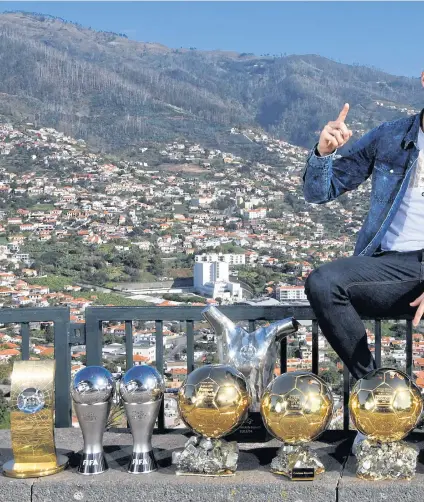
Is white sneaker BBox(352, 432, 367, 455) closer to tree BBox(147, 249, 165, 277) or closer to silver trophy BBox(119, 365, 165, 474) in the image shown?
silver trophy BBox(119, 365, 165, 474)

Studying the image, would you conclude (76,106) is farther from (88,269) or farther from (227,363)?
(227,363)

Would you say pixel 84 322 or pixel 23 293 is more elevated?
pixel 84 322

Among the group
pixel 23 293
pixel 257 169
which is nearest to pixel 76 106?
pixel 257 169

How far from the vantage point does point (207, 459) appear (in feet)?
8.87

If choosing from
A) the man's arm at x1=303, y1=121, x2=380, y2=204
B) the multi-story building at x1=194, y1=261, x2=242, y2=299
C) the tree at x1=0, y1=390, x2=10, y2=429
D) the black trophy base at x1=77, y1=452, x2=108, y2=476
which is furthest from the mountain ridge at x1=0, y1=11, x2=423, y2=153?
the black trophy base at x1=77, y1=452, x2=108, y2=476

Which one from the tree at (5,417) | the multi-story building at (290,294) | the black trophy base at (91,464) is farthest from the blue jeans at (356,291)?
the multi-story building at (290,294)

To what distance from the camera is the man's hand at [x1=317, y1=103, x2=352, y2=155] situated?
2824mm

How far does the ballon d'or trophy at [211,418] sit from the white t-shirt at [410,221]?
722 mm

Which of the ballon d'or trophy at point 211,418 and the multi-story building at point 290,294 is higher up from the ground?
the ballon d'or trophy at point 211,418

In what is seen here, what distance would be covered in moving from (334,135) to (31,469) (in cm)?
149

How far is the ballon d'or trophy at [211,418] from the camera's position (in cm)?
270

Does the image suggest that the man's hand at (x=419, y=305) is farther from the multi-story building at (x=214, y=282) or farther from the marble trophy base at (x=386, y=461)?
the multi-story building at (x=214, y=282)

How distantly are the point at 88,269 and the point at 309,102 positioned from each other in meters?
49.4

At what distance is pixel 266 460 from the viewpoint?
9.34ft
